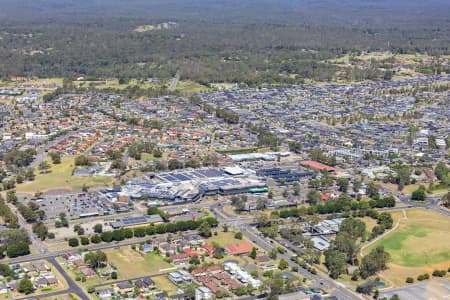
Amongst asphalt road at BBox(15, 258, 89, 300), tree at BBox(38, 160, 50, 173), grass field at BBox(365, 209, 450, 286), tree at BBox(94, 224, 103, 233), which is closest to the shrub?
grass field at BBox(365, 209, 450, 286)

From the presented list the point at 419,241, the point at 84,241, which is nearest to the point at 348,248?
the point at 419,241

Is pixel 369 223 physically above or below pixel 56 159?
below

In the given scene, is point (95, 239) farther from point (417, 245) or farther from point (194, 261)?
point (417, 245)

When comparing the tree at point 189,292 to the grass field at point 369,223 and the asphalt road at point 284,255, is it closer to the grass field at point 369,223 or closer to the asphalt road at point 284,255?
the asphalt road at point 284,255

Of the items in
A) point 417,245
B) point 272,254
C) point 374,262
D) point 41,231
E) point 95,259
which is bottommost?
point 417,245

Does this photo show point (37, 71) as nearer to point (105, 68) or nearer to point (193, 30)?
point (105, 68)

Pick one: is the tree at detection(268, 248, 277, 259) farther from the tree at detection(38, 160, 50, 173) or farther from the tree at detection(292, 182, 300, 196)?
the tree at detection(38, 160, 50, 173)
